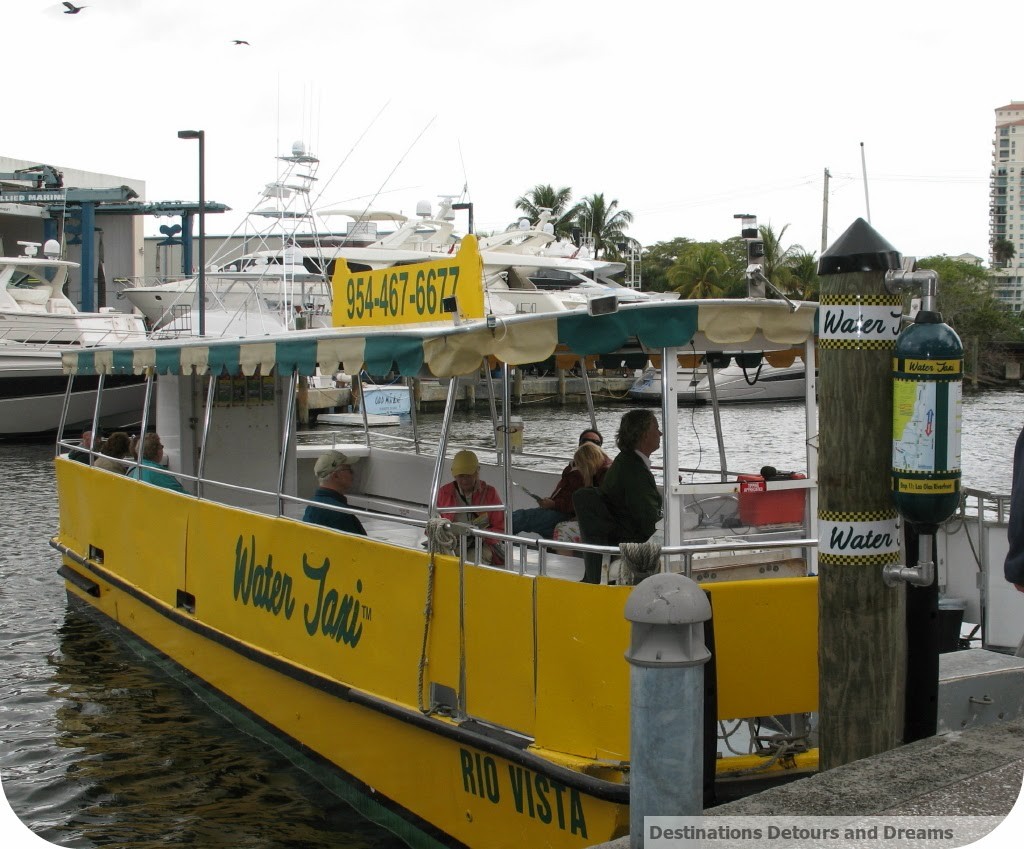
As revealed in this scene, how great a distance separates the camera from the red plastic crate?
→ 6.01 m

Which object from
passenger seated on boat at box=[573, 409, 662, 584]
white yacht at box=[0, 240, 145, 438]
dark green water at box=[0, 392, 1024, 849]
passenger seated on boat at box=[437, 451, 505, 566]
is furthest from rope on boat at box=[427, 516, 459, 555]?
white yacht at box=[0, 240, 145, 438]

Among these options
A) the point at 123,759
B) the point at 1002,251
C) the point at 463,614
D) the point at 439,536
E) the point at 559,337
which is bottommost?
the point at 123,759

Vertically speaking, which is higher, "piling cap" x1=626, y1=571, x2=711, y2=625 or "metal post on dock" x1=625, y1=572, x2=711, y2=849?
"piling cap" x1=626, y1=571, x2=711, y2=625

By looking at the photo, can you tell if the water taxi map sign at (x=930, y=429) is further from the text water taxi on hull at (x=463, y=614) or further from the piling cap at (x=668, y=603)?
the piling cap at (x=668, y=603)

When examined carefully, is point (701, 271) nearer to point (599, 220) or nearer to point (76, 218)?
point (599, 220)

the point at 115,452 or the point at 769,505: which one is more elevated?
the point at 769,505

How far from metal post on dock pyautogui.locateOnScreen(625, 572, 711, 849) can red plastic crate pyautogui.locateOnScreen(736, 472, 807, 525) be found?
2104 millimetres

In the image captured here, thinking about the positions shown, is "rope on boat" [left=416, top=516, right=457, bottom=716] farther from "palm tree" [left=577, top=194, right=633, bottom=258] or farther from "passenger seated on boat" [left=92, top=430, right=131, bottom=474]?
"palm tree" [left=577, top=194, right=633, bottom=258]

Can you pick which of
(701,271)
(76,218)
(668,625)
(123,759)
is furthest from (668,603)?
(701,271)

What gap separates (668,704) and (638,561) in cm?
114

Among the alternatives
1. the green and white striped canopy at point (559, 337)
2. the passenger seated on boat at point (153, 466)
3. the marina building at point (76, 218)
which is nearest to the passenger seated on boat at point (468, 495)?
the green and white striped canopy at point (559, 337)

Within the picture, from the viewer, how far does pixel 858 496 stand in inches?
180

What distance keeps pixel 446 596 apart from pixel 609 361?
296 centimetres

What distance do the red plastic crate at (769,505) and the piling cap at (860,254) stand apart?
1.64 m
